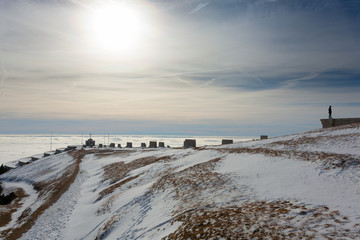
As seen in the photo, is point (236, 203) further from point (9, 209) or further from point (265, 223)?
point (9, 209)

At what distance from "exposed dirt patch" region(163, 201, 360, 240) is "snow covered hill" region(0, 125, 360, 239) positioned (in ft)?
0.11

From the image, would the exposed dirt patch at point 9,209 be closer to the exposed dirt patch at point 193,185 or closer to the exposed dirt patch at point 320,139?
the exposed dirt patch at point 193,185

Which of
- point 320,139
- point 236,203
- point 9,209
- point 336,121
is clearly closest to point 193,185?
point 236,203

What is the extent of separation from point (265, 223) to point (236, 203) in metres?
3.11

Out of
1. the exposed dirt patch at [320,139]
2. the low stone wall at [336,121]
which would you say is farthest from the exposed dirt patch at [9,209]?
the low stone wall at [336,121]

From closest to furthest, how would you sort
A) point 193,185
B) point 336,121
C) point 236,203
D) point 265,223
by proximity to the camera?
point 265,223, point 236,203, point 193,185, point 336,121

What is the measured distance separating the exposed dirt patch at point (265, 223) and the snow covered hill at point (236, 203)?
0.11 ft

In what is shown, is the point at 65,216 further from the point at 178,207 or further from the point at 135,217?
the point at 178,207

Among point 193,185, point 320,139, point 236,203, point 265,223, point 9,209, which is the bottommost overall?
point 9,209

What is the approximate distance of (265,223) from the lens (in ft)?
30.4

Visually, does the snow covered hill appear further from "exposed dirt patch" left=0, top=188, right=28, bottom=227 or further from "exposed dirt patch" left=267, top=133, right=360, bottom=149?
"exposed dirt patch" left=0, top=188, right=28, bottom=227

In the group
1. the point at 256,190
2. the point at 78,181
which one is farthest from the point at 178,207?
the point at 78,181

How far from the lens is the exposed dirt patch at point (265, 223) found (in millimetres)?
8203

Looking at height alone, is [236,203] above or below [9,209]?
above
